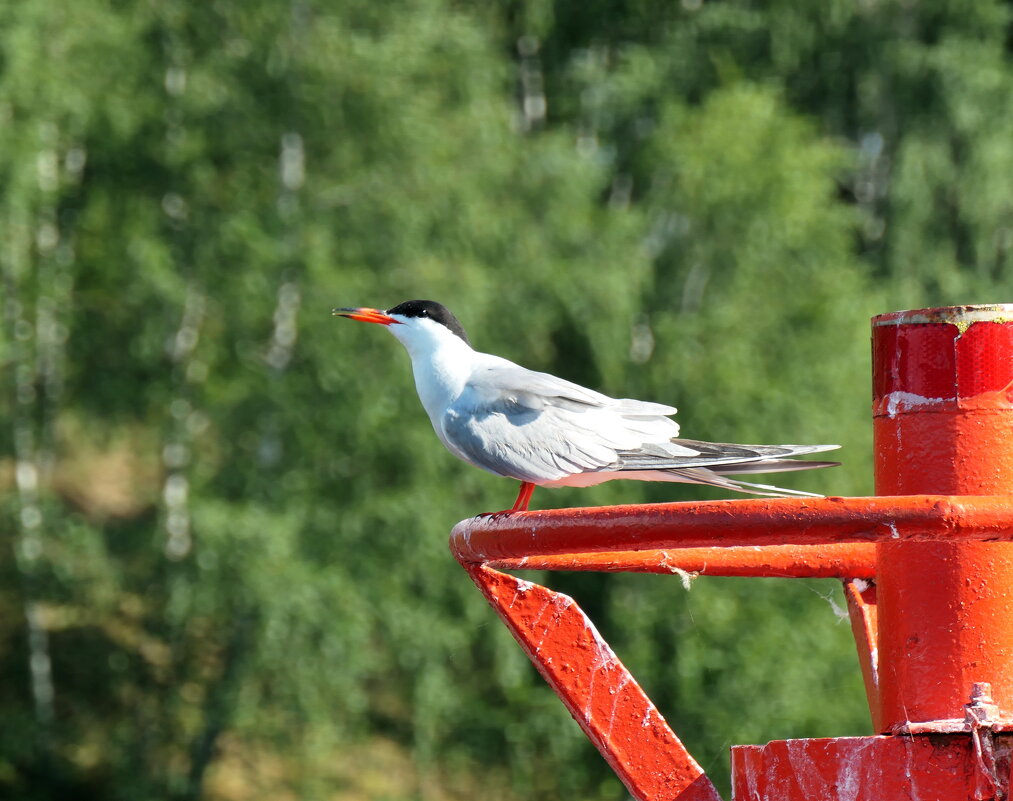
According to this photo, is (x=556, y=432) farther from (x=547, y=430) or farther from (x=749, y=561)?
(x=749, y=561)

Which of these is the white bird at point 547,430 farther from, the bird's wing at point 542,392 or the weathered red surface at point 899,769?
A: the weathered red surface at point 899,769

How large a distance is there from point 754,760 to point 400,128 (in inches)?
646

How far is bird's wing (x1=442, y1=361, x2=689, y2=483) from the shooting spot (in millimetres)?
5406

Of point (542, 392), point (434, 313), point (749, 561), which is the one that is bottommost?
point (749, 561)

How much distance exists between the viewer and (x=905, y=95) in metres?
25.4

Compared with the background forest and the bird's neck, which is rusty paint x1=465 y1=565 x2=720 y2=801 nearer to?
the bird's neck

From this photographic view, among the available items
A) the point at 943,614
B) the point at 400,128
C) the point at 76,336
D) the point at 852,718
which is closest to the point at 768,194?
the point at 400,128

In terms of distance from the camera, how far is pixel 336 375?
757 inches

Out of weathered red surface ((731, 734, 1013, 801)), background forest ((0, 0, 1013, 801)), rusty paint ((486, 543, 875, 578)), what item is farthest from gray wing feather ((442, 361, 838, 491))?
background forest ((0, 0, 1013, 801))

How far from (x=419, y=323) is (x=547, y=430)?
1230 millimetres

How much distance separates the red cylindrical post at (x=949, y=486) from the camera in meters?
3.62

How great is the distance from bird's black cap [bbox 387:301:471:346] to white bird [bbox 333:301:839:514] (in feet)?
0.82

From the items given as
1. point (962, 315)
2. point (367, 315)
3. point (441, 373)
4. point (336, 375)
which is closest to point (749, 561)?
point (962, 315)

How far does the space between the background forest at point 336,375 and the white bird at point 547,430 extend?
486 inches
